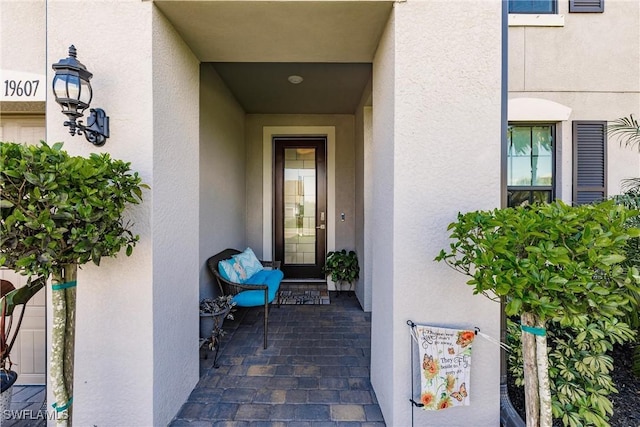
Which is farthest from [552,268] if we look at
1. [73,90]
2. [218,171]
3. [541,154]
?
[218,171]

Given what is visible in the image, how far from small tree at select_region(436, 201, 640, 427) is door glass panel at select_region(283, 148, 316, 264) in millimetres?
3553

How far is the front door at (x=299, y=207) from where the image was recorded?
4551 mm

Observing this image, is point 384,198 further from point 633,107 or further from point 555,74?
point 633,107

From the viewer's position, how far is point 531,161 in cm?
306

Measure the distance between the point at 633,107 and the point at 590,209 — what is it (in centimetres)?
328

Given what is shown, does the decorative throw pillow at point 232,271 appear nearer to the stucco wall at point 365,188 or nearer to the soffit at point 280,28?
the stucco wall at point 365,188

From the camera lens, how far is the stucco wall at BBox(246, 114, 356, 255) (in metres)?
4.37

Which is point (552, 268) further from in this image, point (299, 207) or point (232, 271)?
point (299, 207)

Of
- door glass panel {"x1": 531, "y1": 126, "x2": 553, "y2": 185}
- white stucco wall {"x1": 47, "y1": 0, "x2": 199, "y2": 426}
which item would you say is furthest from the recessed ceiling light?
door glass panel {"x1": 531, "y1": 126, "x2": 553, "y2": 185}

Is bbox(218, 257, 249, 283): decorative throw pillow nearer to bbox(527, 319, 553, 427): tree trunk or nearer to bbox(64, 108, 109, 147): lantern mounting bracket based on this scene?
bbox(64, 108, 109, 147): lantern mounting bracket

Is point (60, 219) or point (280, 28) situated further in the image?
point (280, 28)

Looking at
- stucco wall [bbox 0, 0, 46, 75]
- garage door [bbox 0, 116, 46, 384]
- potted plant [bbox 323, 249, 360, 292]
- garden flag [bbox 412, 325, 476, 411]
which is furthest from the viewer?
potted plant [bbox 323, 249, 360, 292]

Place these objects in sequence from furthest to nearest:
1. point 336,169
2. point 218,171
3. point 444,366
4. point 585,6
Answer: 1. point 336,169
2. point 218,171
3. point 585,6
4. point 444,366

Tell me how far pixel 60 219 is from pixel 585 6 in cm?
477
